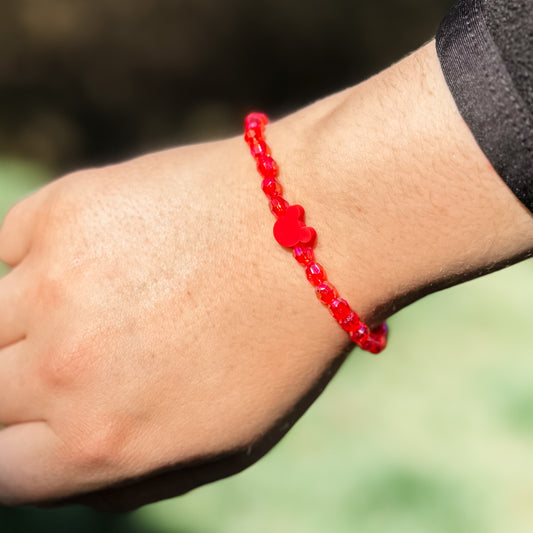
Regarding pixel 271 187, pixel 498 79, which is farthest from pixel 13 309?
pixel 498 79

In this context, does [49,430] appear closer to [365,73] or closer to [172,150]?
[172,150]

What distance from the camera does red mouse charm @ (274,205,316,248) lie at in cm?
97

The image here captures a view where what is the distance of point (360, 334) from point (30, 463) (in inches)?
19.3

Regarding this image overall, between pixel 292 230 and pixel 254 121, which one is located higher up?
pixel 254 121

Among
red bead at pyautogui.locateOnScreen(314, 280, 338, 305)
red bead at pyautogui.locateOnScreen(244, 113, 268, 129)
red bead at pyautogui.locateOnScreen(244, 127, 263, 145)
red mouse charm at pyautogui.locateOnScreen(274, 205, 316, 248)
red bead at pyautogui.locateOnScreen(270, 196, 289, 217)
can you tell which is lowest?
red bead at pyautogui.locateOnScreen(314, 280, 338, 305)

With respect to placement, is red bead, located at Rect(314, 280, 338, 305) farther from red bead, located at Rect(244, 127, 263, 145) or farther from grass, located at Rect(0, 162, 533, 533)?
grass, located at Rect(0, 162, 533, 533)

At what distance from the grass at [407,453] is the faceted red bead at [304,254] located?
29.6 inches

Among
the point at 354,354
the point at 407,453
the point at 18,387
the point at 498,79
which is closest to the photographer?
the point at 498,79

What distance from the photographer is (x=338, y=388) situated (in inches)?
71.6

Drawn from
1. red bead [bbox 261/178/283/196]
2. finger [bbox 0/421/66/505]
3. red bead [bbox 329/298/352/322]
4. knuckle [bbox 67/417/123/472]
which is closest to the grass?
finger [bbox 0/421/66/505]

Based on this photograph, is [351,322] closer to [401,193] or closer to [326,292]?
[326,292]

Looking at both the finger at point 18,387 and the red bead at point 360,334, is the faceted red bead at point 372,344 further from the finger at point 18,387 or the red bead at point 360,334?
the finger at point 18,387

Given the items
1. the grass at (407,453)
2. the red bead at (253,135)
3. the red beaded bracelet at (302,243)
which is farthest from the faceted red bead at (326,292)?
the grass at (407,453)

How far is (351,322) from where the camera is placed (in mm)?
1001
